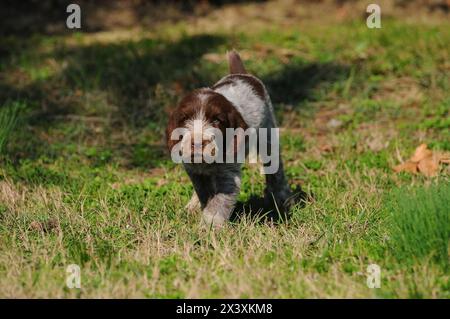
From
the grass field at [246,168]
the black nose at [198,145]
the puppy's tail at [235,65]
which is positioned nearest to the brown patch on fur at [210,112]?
the black nose at [198,145]

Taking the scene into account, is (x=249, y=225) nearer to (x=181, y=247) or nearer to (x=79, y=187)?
(x=181, y=247)

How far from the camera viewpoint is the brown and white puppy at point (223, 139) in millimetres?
5805

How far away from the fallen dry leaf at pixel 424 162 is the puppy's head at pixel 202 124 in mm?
2274

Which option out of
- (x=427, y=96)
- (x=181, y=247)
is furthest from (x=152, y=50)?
(x=181, y=247)

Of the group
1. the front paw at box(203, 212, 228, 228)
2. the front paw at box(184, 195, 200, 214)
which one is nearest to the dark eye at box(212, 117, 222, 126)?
the front paw at box(203, 212, 228, 228)

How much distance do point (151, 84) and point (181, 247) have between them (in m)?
4.66

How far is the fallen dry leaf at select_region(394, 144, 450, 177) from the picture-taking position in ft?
24.9

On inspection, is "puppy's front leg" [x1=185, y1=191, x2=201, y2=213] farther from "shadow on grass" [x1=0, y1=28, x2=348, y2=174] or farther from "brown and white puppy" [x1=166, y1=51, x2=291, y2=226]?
"shadow on grass" [x1=0, y1=28, x2=348, y2=174]

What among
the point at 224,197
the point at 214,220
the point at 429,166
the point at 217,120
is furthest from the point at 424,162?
the point at 217,120

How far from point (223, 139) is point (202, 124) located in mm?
263

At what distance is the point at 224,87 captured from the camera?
6891mm

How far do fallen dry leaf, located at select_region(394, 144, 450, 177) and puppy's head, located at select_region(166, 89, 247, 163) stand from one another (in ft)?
7.46

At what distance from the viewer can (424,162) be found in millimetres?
7727

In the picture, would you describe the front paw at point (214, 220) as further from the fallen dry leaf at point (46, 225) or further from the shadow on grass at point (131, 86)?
the shadow on grass at point (131, 86)
